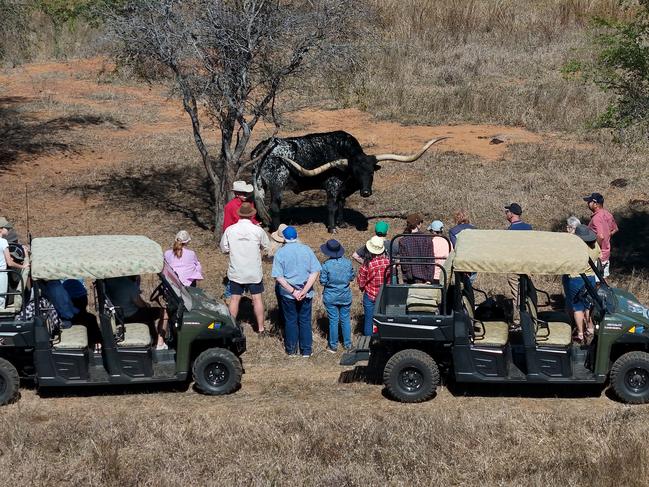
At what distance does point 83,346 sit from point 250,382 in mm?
2039

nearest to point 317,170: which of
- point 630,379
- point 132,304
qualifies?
point 132,304

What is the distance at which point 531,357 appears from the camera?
1091 centimetres

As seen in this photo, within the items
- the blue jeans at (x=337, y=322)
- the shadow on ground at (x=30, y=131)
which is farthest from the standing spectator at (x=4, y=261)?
the shadow on ground at (x=30, y=131)

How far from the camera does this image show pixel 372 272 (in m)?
12.6

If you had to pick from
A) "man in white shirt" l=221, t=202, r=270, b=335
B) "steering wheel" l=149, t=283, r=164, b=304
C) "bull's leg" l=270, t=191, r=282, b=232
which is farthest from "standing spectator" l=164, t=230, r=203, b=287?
"bull's leg" l=270, t=191, r=282, b=232

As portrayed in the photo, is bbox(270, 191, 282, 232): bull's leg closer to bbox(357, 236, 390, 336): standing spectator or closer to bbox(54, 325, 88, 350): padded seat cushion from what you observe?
bbox(357, 236, 390, 336): standing spectator

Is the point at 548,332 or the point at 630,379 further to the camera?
the point at 548,332

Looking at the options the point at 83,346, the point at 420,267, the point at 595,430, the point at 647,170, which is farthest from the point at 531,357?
the point at 647,170

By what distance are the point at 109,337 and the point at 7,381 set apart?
118cm

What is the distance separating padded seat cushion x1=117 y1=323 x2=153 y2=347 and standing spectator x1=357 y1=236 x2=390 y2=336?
2.91 meters

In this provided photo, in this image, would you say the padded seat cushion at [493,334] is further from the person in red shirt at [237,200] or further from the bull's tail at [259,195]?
the bull's tail at [259,195]

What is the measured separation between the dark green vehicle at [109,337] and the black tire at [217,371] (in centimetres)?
1

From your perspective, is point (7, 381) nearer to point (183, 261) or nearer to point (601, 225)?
point (183, 261)

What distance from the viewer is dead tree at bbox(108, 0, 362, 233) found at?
1672 centimetres
